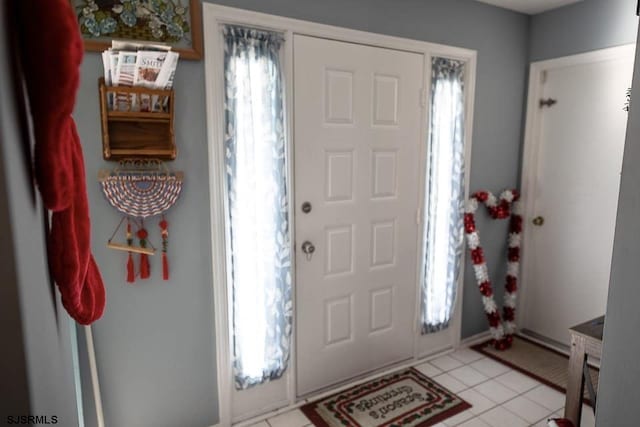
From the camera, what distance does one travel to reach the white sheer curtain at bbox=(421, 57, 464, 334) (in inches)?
110

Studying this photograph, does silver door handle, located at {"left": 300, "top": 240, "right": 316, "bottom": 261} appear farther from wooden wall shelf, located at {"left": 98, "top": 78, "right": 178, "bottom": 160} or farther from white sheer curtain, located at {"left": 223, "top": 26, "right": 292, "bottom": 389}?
wooden wall shelf, located at {"left": 98, "top": 78, "right": 178, "bottom": 160}

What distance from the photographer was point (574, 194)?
3008 mm

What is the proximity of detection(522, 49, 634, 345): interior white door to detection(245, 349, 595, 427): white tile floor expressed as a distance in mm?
723

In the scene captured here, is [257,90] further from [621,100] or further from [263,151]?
[621,100]

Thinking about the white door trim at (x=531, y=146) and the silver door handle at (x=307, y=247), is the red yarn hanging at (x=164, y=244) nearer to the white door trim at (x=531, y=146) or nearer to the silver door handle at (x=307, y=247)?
the silver door handle at (x=307, y=247)

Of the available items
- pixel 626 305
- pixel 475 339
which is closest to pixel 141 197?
pixel 626 305

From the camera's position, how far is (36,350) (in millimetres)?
477

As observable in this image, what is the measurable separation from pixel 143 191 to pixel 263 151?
0.65 m

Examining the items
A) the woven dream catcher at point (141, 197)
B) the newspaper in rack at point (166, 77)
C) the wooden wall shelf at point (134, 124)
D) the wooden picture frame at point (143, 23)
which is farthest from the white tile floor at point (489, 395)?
the wooden picture frame at point (143, 23)

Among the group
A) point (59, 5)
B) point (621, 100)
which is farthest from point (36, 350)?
point (621, 100)

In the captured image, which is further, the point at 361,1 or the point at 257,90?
the point at 361,1

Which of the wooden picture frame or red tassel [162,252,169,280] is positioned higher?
the wooden picture frame

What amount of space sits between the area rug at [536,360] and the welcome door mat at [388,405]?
677mm

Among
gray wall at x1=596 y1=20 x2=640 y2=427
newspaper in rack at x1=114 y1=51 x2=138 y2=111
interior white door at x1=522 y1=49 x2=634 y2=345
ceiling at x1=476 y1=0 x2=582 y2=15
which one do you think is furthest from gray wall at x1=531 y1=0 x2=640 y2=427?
ceiling at x1=476 y1=0 x2=582 y2=15
